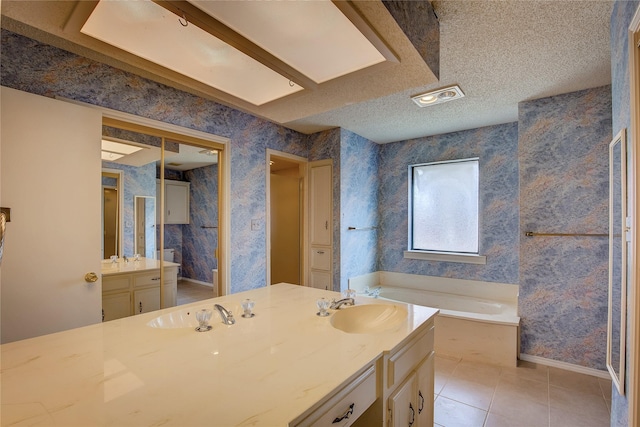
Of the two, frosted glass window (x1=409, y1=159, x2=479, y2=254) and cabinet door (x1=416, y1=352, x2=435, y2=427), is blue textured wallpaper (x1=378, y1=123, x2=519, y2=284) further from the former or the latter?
cabinet door (x1=416, y1=352, x2=435, y2=427)

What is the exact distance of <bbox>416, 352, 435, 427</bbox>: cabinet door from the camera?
57.2 inches

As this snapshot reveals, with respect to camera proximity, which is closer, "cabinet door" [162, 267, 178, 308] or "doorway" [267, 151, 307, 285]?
"cabinet door" [162, 267, 178, 308]

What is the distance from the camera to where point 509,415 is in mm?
2018

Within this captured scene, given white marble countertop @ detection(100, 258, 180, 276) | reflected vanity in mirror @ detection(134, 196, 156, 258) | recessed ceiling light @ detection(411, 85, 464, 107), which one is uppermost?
recessed ceiling light @ detection(411, 85, 464, 107)

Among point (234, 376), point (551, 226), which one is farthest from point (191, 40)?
point (551, 226)

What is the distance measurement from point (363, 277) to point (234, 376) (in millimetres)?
3186

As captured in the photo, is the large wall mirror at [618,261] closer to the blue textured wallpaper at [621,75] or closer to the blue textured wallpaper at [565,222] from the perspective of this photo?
the blue textured wallpaper at [621,75]

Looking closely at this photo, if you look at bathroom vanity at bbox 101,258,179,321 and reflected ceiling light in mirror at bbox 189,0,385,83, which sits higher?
reflected ceiling light in mirror at bbox 189,0,385,83

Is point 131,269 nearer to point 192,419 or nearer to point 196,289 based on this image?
point 196,289

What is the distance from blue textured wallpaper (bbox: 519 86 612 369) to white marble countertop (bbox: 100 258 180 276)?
3.30 m

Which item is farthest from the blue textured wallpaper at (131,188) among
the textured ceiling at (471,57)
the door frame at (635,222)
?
the door frame at (635,222)

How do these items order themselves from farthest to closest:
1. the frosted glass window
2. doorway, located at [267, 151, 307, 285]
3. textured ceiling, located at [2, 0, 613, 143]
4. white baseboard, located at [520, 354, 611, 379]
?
1. doorway, located at [267, 151, 307, 285]
2. the frosted glass window
3. white baseboard, located at [520, 354, 611, 379]
4. textured ceiling, located at [2, 0, 613, 143]

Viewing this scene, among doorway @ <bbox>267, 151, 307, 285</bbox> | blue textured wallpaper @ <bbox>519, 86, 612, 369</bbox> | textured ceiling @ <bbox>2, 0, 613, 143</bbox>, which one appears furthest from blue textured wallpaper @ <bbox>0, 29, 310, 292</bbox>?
blue textured wallpaper @ <bbox>519, 86, 612, 369</bbox>

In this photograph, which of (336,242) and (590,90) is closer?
(590,90)
